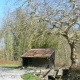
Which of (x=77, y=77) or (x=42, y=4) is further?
(x=42, y=4)

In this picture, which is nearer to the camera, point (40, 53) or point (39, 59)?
point (39, 59)

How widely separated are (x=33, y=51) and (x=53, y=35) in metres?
18.9

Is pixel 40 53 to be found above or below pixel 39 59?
above

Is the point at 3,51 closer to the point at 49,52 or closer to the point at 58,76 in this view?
the point at 49,52

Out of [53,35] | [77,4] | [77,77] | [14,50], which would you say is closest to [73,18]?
[77,4]

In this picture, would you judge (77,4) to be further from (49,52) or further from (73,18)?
(49,52)

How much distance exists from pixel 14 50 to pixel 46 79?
4152 centimetres

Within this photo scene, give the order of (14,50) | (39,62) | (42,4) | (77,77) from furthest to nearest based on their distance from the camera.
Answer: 1. (14,50)
2. (39,62)
3. (42,4)
4. (77,77)

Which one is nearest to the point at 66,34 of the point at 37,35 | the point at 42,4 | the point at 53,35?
the point at 53,35

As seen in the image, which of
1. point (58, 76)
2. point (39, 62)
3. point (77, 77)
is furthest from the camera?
point (39, 62)

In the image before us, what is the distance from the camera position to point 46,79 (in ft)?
89.1

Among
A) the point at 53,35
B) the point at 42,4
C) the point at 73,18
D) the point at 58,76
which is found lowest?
the point at 58,76

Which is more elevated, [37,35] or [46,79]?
[37,35]

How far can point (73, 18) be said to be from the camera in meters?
25.8
